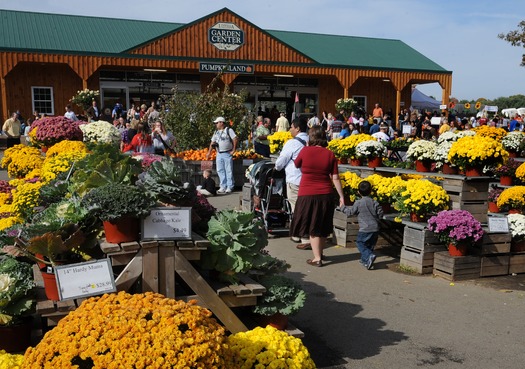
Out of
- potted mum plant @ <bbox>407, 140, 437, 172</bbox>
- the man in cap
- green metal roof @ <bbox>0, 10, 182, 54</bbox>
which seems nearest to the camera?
potted mum plant @ <bbox>407, 140, 437, 172</bbox>

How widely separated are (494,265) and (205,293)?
456 centimetres

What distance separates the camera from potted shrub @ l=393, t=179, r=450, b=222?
7.04 m

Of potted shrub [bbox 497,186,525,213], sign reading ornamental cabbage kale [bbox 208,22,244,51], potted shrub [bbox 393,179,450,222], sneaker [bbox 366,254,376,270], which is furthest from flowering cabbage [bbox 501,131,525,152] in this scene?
sign reading ornamental cabbage kale [bbox 208,22,244,51]

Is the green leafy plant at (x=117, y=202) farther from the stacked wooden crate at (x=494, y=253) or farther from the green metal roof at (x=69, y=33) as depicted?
the green metal roof at (x=69, y=33)

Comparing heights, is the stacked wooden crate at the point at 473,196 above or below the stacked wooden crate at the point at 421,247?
above

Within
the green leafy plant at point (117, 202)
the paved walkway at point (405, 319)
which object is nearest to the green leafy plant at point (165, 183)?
the green leafy plant at point (117, 202)

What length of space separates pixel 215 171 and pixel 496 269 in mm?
8497

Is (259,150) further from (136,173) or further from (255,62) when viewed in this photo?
(255,62)

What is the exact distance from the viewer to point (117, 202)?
3412mm

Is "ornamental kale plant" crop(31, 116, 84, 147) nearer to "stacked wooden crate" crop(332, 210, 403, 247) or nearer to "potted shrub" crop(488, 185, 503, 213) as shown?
"stacked wooden crate" crop(332, 210, 403, 247)

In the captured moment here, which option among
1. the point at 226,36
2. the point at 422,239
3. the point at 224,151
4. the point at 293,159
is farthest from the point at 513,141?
the point at 226,36

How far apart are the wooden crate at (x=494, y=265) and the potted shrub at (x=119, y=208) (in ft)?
15.6

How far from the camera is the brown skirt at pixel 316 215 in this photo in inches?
276

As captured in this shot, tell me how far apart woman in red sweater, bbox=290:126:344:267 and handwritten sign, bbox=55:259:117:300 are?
13.4 ft
